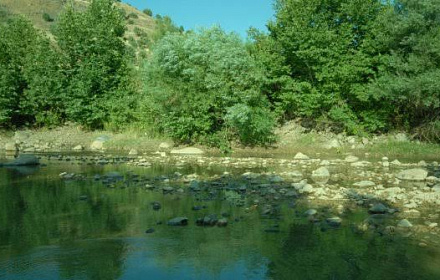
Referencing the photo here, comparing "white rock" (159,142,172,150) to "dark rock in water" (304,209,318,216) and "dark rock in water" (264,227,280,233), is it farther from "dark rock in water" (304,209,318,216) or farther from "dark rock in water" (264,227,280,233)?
"dark rock in water" (264,227,280,233)

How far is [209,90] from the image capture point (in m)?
25.5

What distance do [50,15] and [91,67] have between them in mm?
59947

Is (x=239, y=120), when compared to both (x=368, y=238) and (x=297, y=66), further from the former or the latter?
(x=368, y=238)

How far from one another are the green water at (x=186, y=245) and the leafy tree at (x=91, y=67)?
21.9 meters

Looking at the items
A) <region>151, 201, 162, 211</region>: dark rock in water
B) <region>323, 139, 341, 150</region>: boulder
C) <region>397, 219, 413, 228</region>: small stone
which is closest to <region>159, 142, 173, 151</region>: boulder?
<region>323, 139, 341, 150</region>: boulder

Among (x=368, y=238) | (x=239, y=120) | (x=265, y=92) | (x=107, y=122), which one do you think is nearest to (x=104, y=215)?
(x=368, y=238)

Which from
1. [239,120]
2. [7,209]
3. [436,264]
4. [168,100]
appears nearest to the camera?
[436,264]

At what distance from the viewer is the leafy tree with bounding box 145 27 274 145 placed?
24828mm

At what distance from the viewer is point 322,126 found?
93.0 feet

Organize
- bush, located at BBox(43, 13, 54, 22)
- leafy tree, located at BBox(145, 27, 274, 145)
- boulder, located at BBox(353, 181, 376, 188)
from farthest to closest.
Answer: bush, located at BBox(43, 13, 54, 22)
leafy tree, located at BBox(145, 27, 274, 145)
boulder, located at BBox(353, 181, 376, 188)

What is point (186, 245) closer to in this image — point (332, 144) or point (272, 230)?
point (272, 230)

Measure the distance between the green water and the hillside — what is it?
6348cm

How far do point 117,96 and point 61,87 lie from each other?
179 inches

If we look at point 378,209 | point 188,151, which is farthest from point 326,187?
point 188,151
